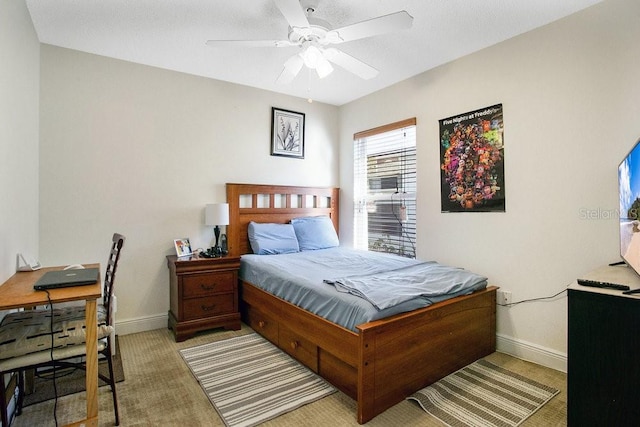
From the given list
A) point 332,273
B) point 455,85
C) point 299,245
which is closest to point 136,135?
point 299,245

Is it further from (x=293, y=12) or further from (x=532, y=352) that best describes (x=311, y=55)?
(x=532, y=352)

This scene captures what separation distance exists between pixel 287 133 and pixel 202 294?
6.86ft

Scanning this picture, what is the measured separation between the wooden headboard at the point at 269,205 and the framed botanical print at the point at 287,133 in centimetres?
43

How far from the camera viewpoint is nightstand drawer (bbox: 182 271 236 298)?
289cm

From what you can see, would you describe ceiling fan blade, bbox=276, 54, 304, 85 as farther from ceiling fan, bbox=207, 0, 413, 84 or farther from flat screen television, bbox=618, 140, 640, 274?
flat screen television, bbox=618, 140, 640, 274

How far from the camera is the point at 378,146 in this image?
3.89 meters

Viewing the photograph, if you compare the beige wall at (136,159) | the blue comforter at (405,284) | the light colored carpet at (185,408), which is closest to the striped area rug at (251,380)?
the light colored carpet at (185,408)

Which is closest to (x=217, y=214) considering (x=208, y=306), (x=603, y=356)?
(x=208, y=306)

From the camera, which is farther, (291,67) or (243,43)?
(291,67)

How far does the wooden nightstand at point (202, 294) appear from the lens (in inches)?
113

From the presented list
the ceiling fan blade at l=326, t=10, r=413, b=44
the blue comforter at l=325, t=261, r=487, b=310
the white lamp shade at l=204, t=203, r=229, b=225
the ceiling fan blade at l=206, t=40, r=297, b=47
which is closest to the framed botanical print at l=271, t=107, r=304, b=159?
the white lamp shade at l=204, t=203, r=229, b=225

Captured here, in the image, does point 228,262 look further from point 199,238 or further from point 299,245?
point 299,245

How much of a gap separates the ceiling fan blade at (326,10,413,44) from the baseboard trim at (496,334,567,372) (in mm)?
2412

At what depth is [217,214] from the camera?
3.23m
